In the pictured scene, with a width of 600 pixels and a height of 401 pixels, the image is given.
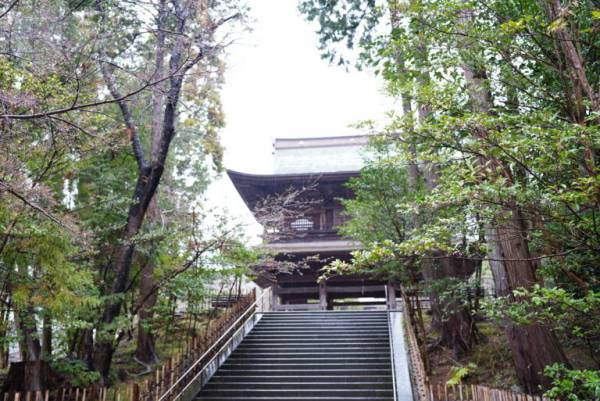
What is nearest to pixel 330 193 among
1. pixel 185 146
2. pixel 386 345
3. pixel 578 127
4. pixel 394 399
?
pixel 185 146

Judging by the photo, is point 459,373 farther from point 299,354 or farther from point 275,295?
point 275,295

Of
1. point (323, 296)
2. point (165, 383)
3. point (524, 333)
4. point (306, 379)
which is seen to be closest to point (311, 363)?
point (306, 379)

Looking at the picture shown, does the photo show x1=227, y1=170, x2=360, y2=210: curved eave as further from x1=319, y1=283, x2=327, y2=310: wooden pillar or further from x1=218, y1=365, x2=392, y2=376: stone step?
x1=218, y1=365, x2=392, y2=376: stone step

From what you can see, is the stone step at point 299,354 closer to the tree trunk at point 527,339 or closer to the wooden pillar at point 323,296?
the tree trunk at point 527,339

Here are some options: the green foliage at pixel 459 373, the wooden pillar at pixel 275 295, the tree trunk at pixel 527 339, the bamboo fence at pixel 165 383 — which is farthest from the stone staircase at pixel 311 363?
the wooden pillar at pixel 275 295

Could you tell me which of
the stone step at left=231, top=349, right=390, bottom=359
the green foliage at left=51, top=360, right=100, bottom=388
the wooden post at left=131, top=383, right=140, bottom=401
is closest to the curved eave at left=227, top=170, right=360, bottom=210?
the stone step at left=231, top=349, right=390, bottom=359

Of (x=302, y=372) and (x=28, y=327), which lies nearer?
(x=28, y=327)

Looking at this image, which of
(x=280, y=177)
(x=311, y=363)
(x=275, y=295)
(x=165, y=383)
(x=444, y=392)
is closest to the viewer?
(x=444, y=392)

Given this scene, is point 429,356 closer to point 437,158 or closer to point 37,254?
point 437,158

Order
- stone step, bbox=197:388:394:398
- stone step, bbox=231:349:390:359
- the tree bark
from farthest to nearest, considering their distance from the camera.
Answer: stone step, bbox=231:349:390:359
stone step, bbox=197:388:394:398
the tree bark

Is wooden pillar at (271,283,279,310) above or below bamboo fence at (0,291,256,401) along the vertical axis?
above

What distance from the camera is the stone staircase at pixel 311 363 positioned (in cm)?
788

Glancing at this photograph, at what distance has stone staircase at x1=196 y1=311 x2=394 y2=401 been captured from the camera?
25.9ft

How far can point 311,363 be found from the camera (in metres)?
9.11
